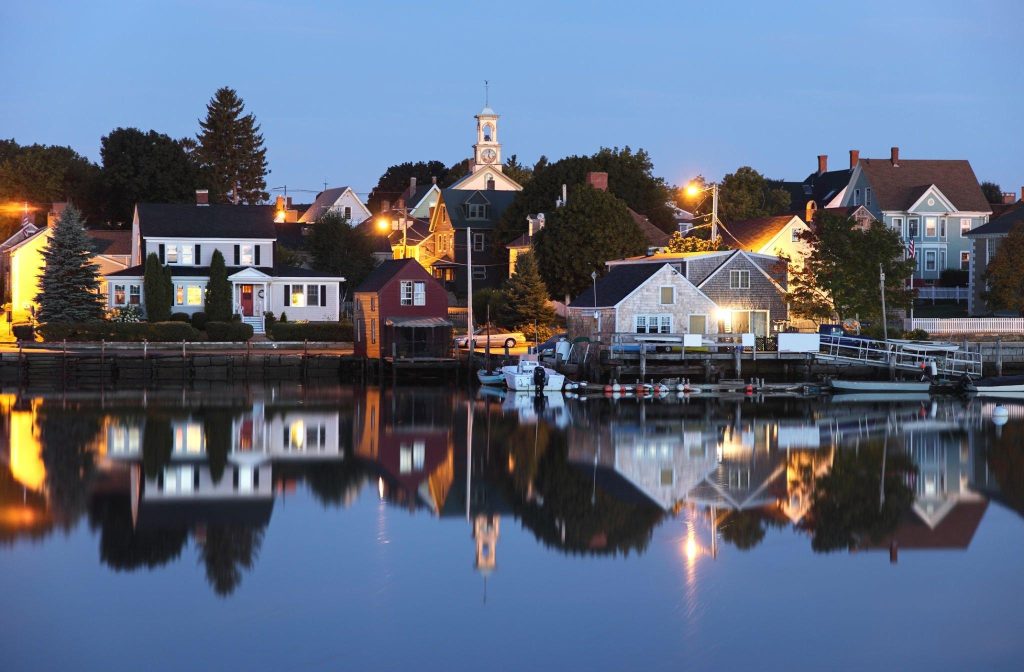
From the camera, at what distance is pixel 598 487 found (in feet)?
106

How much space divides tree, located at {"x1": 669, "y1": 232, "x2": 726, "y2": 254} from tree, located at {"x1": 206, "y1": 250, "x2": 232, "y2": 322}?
75.3ft

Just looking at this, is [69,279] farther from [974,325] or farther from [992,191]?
[992,191]

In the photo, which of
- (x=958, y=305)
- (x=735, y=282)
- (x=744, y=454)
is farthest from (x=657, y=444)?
(x=958, y=305)

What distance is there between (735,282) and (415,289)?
48.4ft

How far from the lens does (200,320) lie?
2761 inches

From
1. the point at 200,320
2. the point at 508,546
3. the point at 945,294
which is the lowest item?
the point at 508,546

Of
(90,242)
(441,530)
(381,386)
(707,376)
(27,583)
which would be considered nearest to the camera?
(27,583)

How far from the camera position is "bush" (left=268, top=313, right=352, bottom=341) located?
227ft

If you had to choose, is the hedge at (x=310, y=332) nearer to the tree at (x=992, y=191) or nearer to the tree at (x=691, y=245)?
the tree at (x=691, y=245)

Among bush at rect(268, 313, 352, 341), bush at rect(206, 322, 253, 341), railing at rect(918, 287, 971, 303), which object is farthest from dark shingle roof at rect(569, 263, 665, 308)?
railing at rect(918, 287, 971, 303)

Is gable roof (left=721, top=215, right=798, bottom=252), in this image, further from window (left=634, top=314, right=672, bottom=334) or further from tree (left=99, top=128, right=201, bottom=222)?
tree (left=99, top=128, right=201, bottom=222)

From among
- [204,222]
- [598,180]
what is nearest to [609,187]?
[598,180]

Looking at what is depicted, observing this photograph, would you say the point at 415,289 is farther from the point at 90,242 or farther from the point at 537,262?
the point at 90,242

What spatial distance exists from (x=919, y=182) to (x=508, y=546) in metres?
70.9
